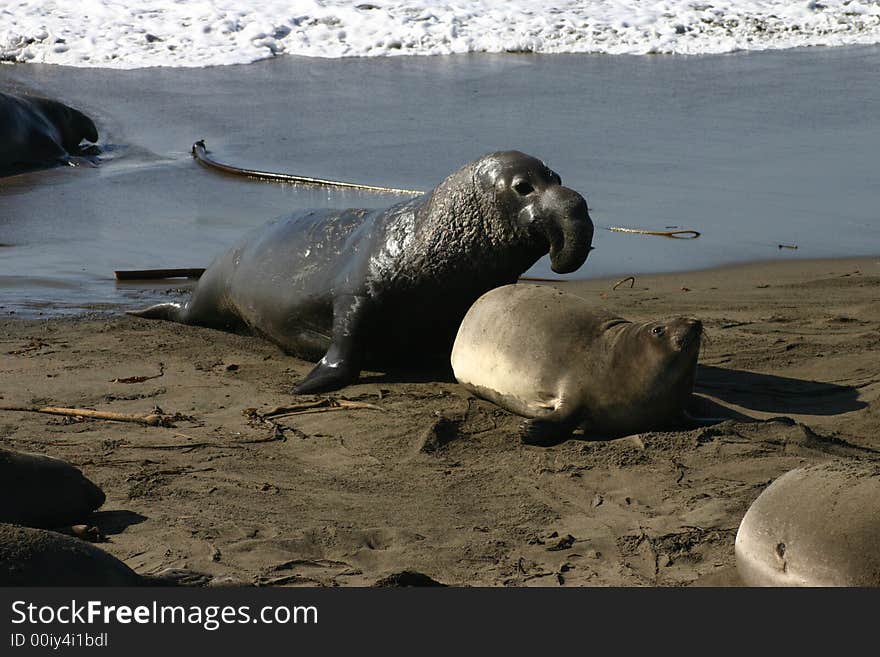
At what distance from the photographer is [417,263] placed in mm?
6770

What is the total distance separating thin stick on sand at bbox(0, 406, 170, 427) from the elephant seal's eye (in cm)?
207

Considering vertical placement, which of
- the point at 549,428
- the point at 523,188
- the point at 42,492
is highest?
the point at 523,188

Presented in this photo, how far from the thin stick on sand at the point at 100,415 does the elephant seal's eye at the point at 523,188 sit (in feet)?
6.78

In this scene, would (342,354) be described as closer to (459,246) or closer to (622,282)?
(459,246)

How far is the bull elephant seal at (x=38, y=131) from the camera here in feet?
45.5

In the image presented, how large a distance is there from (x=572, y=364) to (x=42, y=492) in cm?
240

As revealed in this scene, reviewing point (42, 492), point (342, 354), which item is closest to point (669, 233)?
point (342, 354)

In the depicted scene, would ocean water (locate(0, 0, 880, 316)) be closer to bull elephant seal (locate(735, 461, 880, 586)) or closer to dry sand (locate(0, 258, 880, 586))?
dry sand (locate(0, 258, 880, 586))

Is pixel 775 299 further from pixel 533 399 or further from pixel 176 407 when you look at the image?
pixel 176 407

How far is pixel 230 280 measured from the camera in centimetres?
781

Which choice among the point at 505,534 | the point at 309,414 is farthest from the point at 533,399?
the point at 505,534

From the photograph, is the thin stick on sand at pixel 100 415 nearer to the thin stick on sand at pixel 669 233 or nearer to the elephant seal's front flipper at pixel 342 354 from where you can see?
the elephant seal's front flipper at pixel 342 354

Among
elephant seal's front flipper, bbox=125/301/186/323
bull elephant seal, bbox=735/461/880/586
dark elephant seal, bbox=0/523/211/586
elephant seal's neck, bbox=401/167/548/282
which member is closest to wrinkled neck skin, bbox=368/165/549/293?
elephant seal's neck, bbox=401/167/548/282

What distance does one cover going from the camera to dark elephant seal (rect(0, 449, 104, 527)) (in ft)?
14.4
